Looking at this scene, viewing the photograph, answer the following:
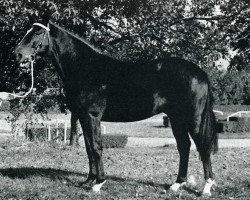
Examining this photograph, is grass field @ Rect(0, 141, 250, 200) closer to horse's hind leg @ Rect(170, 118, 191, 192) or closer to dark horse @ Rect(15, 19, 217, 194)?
horse's hind leg @ Rect(170, 118, 191, 192)

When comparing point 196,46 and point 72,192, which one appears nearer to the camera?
point 72,192

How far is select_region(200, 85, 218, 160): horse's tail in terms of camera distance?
632 centimetres

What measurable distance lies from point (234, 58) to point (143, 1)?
2.72 m

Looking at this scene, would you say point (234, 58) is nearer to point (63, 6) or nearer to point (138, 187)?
point (63, 6)

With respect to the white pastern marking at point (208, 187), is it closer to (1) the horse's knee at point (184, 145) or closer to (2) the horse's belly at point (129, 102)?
(1) the horse's knee at point (184, 145)

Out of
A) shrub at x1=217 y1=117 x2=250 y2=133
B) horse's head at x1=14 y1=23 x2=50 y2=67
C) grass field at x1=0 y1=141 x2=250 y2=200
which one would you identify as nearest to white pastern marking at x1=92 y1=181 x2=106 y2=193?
grass field at x1=0 y1=141 x2=250 y2=200

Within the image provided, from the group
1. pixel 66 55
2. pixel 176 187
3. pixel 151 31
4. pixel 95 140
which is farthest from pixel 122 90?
pixel 151 31

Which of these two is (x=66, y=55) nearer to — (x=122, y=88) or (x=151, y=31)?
(x=122, y=88)

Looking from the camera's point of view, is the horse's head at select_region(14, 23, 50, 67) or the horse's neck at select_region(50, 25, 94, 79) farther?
the horse's neck at select_region(50, 25, 94, 79)

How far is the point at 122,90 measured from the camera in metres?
6.38

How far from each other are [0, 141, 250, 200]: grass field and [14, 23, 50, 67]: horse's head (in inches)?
75.7

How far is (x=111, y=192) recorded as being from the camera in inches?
249

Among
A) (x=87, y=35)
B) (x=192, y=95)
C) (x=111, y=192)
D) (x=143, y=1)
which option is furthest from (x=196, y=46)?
(x=111, y=192)

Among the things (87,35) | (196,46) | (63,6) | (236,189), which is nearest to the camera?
(236,189)
